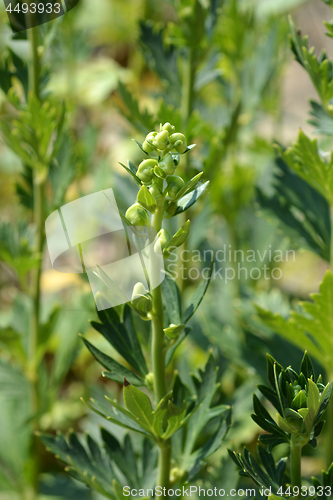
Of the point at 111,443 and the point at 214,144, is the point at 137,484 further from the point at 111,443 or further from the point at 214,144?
the point at 214,144

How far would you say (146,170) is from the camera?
1.23 ft

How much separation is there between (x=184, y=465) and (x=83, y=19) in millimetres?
1837

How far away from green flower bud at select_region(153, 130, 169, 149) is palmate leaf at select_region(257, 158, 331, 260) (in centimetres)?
37

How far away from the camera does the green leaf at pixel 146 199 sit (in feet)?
1.21

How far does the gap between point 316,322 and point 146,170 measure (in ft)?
1.11

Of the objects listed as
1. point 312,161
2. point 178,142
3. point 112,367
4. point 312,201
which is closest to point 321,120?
point 312,161

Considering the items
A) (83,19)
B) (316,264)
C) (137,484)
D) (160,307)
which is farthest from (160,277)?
(83,19)

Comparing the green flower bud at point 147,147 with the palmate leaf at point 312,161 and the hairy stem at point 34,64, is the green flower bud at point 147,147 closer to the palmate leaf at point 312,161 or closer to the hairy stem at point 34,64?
the palmate leaf at point 312,161

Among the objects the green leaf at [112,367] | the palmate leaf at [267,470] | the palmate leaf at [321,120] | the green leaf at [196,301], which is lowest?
the palmate leaf at [267,470]

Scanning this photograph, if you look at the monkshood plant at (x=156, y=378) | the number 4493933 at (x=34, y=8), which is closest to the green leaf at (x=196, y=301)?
the monkshood plant at (x=156, y=378)

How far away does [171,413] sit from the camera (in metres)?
0.44

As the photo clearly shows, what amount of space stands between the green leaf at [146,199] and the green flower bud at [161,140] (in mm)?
39

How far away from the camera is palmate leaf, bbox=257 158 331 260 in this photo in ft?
2.25

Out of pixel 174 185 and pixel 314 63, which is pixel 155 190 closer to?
pixel 174 185
